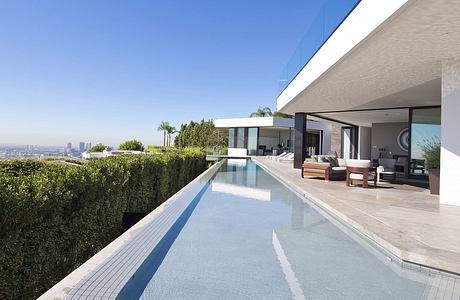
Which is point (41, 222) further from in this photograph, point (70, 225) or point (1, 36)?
point (1, 36)

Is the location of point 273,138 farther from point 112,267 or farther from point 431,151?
point 112,267

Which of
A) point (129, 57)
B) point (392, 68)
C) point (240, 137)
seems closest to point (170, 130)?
point (240, 137)

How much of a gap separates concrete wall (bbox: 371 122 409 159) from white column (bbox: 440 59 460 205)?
47.0 feet

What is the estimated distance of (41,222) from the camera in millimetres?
3318

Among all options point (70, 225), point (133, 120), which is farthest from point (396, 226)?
point (133, 120)

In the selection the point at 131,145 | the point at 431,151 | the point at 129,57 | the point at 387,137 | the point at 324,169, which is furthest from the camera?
the point at 131,145

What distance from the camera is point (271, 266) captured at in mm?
3529

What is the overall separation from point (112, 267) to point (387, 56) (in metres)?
6.34

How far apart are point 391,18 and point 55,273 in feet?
18.8

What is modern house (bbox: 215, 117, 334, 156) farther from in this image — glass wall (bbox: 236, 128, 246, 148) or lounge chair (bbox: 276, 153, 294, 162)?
lounge chair (bbox: 276, 153, 294, 162)

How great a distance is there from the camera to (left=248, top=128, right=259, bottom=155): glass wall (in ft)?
106

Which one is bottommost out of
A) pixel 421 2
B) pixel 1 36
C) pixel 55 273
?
pixel 55 273

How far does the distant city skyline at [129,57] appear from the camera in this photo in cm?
1526

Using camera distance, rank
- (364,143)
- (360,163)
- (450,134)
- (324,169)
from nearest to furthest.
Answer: (450,134) < (360,163) < (324,169) < (364,143)
